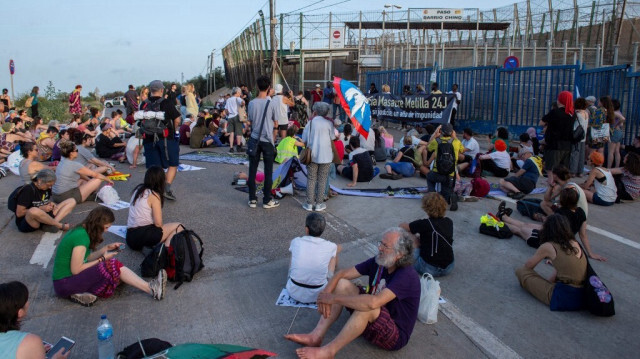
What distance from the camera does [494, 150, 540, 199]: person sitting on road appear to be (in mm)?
8859

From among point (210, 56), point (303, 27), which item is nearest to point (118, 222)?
point (303, 27)

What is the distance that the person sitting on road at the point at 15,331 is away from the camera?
2945mm

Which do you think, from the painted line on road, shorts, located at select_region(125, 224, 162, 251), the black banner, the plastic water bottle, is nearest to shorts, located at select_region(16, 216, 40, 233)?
shorts, located at select_region(125, 224, 162, 251)

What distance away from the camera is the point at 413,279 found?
12.4ft

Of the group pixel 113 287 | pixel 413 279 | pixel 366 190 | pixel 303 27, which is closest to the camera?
pixel 413 279

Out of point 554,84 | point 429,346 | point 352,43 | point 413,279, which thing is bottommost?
point 429,346

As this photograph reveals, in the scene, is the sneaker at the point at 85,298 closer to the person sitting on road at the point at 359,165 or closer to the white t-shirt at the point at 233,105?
the person sitting on road at the point at 359,165

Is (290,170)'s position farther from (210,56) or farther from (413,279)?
(210,56)

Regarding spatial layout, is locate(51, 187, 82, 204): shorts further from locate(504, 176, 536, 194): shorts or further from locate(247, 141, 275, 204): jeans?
locate(504, 176, 536, 194): shorts

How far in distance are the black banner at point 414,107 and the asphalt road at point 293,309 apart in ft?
26.1

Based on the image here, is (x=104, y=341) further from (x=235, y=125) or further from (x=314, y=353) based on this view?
(x=235, y=125)

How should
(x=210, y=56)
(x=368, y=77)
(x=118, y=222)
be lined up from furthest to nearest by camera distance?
(x=210, y=56), (x=368, y=77), (x=118, y=222)

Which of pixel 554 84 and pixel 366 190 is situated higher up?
pixel 554 84

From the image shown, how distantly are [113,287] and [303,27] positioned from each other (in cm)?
2500
